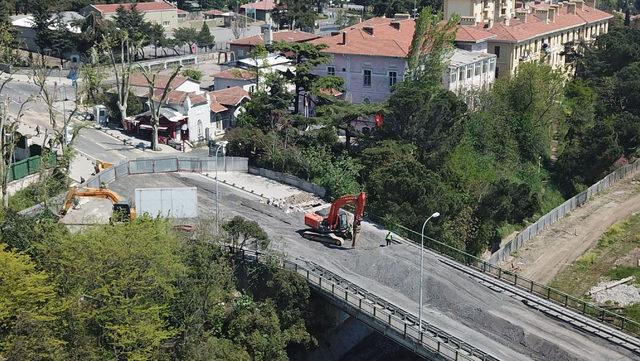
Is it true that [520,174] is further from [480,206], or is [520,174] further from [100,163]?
[100,163]

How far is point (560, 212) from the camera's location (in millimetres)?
68000

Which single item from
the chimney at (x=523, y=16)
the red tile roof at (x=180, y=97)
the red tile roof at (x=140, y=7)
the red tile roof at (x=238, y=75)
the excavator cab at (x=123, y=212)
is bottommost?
the excavator cab at (x=123, y=212)

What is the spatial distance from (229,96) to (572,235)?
33.2m

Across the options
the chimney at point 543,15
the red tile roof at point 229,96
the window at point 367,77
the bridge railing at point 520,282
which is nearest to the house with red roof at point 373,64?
the window at point 367,77

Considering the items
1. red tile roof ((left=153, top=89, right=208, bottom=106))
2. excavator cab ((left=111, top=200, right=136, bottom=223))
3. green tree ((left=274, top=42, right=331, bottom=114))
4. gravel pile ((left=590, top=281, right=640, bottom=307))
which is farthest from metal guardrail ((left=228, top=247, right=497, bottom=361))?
red tile roof ((left=153, top=89, right=208, bottom=106))

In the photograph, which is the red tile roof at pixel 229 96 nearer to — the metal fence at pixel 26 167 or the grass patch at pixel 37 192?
the metal fence at pixel 26 167

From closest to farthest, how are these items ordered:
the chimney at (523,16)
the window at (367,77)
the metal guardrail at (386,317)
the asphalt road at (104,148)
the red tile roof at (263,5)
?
the metal guardrail at (386,317) → the asphalt road at (104,148) → the window at (367,77) → the chimney at (523,16) → the red tile roof at (263,5)

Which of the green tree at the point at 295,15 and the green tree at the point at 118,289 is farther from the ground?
the green tree at the point at 295,15

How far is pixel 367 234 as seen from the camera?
Result: 53.5m

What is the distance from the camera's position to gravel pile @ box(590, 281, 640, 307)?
5388 centimetres

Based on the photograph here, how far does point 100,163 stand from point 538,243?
107 ft

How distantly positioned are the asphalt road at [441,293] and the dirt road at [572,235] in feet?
36.9

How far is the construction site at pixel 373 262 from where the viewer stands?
41375 millimetres

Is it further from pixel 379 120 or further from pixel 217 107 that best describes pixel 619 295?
pixel 217 107
